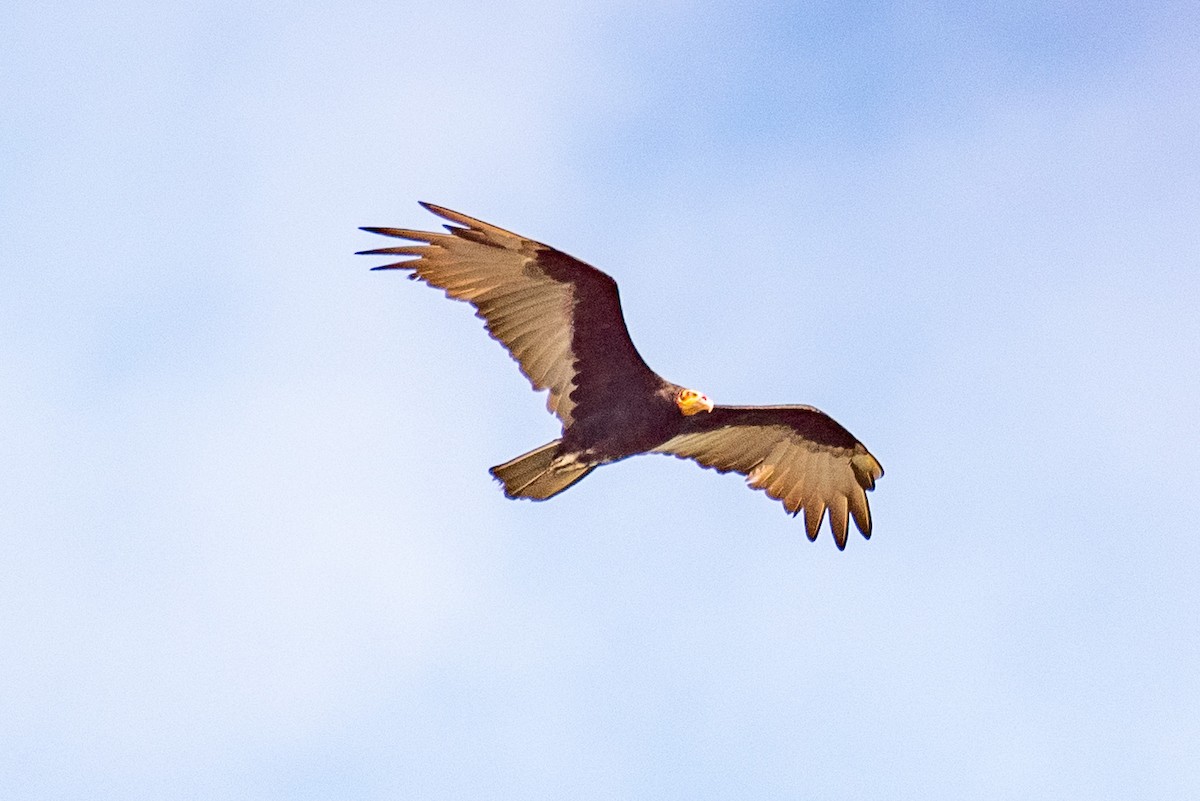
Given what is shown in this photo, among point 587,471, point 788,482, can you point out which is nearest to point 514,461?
point 587,471

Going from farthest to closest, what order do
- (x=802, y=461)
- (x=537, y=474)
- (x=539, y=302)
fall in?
(x=802, y=461) → (x=537, y=474) → (x=539, y=302)

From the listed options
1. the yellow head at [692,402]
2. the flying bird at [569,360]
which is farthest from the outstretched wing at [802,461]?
the yellow head at [692,402]

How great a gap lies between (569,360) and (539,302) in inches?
22.2

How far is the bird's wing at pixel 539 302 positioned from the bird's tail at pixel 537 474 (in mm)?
339

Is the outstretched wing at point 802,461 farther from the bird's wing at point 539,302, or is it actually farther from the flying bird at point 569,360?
the bird's wing at point 539,302

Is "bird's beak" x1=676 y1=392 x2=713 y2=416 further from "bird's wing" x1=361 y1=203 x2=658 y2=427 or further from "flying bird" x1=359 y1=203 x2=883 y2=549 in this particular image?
"bird's wing" x1=361 y1=203 x2=658 y2=427

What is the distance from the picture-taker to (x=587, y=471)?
12672mm

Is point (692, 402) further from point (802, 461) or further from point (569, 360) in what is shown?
point (802, 461)

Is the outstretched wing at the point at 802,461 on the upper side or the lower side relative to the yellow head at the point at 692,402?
upper

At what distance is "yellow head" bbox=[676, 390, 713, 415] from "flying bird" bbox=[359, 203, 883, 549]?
1 centimetres

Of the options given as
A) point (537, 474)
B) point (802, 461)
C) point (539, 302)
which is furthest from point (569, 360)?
point (802, 461)

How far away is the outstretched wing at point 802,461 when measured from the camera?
13.5 meters

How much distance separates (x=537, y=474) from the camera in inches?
488

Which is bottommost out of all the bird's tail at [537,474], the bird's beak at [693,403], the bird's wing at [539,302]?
the bird's tail at [537,474]
